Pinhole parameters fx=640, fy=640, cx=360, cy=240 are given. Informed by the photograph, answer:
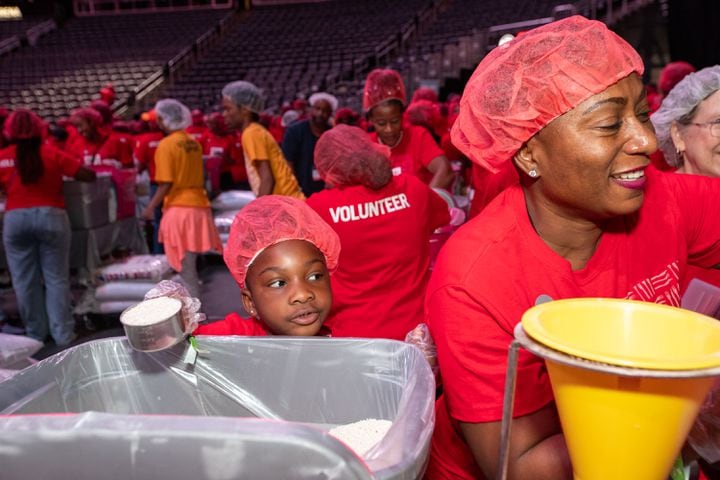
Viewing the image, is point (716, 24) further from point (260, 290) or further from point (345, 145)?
point (260, 290)

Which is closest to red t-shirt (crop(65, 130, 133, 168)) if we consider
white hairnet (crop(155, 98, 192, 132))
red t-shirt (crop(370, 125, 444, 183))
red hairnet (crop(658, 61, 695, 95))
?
white hairnet (crop(155, 98, 192, 132))

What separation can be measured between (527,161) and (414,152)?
2759mm

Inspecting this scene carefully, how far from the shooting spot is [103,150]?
6.13 metres

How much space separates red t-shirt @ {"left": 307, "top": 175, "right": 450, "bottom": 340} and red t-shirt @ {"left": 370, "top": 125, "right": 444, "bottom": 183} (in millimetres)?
1376

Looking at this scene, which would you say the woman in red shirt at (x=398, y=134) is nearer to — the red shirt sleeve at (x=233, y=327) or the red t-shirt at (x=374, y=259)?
the red t-shirt at (x=374, y=259)

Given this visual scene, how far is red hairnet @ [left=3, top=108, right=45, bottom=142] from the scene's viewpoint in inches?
147

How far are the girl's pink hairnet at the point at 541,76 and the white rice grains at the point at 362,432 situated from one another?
49 centimetres

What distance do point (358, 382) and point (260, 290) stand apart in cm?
66

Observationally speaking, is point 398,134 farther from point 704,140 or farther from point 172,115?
point 704,140

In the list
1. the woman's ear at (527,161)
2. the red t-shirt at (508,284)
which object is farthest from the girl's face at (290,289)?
the woman's ear at (527,161)

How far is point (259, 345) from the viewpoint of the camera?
105cm

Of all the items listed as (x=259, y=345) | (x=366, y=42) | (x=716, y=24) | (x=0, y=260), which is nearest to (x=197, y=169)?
(x=0, y=260)

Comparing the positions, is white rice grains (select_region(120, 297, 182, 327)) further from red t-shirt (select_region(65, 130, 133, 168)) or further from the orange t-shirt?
red t-shirt (select_region(65, 130, 133, 168))

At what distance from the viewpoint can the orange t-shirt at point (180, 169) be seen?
13.9 ft
